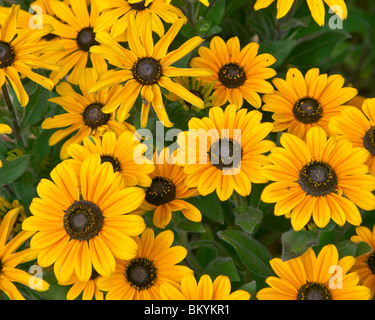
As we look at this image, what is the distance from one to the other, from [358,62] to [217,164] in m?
1.47

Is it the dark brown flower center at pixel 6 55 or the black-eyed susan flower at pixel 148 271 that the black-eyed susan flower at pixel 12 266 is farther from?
the dark brown flower center at pixel 6 55

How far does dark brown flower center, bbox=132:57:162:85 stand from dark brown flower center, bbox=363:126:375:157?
52cm

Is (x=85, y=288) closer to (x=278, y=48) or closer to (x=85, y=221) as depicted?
(x=85, y=221)

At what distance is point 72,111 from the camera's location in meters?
1.40

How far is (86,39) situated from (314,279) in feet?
2.93

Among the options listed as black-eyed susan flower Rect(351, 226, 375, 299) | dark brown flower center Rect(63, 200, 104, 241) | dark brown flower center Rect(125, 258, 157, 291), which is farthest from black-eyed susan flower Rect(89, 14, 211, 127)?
black-eyed susan flower Rect(351, 226, 375, 299)

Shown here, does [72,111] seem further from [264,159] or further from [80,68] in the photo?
[264,159]

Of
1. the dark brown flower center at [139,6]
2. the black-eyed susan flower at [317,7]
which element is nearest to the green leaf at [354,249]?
the black-eyed susan flower at [317,7]

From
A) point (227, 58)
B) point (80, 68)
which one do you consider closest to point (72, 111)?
point (80, 68)

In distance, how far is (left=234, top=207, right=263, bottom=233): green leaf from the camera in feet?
4.08

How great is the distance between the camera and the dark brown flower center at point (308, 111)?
4.28ft

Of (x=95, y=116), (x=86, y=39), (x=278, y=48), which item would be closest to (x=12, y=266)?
(x=95, y=116)

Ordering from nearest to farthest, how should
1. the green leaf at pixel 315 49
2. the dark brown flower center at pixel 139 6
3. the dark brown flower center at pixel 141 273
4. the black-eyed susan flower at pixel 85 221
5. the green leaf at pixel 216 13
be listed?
1. the black-eyed susan flower at pixel 85 221
2. the dark brown flower center at pixel 141 273
3. the dark brown flower center at pixel 139 6
4. the green leaf at pixel 216 13
5. the green leaf at pixel 315 49

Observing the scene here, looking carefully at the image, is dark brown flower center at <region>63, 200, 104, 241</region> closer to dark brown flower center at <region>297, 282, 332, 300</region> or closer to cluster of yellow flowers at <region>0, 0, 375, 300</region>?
cluster of yellow flowers at <region>0, 0, 375, 300</region>
